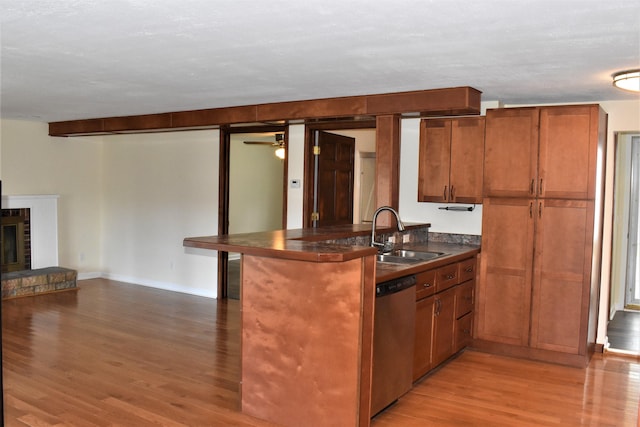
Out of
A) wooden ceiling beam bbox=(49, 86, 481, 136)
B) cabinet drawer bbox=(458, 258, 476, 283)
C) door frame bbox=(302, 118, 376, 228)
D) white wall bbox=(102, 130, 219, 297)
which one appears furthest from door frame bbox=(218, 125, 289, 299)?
cabinet drawer bbox=(458, 258, 476, 283)

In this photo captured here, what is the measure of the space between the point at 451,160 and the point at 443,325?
5.08ft

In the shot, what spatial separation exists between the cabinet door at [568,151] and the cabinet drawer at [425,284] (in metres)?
1.28

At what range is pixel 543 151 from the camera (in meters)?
4.52

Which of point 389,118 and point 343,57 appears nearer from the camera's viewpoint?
point 343,57

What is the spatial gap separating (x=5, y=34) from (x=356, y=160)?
4.69 metres

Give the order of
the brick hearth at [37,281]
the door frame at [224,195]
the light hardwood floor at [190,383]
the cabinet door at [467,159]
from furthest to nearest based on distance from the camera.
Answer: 1. the door frame at [224,195]
2. the brick hearth at [37,281]
3. the cabinet door at [467,159]
4. the light hardwood floor at [190,383]

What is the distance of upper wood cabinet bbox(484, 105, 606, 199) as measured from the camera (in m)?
4.38

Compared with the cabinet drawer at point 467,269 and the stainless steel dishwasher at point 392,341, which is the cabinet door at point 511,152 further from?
the stainless steel dishwasher at point 392,341

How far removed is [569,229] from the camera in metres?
4.48

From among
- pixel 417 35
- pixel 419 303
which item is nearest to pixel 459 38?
pixel 417 35

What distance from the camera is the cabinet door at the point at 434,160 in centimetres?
504

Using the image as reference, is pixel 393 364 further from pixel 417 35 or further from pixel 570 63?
pixel 570 63

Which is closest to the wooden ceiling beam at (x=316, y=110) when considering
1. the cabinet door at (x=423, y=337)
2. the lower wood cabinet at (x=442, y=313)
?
the lower wood cabinet at (x=442, y=313)

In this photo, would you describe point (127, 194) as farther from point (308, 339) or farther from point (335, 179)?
point (308, 339)
